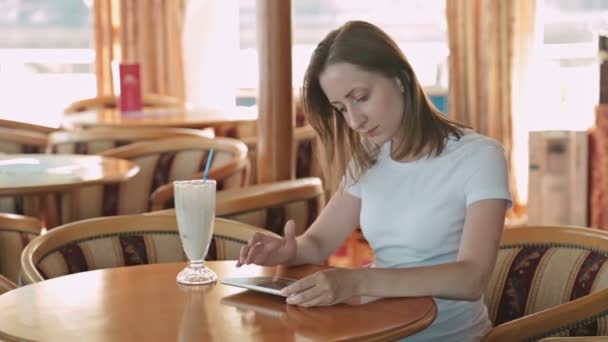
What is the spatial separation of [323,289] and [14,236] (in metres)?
1.62

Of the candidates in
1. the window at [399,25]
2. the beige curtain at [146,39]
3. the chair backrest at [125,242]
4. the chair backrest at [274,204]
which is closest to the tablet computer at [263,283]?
the chair backrest at [125,242]

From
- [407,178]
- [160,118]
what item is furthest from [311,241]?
[160,118]

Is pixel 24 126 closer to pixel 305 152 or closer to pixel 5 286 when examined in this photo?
pixel 305 152

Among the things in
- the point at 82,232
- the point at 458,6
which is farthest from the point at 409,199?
the point at 458,6

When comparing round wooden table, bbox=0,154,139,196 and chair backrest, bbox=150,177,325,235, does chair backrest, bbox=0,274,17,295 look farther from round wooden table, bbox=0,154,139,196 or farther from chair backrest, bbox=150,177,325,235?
round wooden table, bbox=0,154,139,196

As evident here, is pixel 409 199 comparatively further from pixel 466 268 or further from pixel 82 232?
pixel 82 232

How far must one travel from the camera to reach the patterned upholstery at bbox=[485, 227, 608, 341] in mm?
2334

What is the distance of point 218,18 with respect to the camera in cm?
726

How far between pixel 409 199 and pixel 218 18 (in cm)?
526

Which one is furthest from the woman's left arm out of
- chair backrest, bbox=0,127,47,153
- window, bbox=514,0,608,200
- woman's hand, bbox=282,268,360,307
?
window, bbox=514,0,608,200

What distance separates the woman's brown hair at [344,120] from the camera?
211 centimetres

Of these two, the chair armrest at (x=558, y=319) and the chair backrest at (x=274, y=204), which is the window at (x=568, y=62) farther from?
the chair armrest at (x=558, y=319)

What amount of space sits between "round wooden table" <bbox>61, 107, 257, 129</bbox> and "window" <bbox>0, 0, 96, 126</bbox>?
1.52 meters

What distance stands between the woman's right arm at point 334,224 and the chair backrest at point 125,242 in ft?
0.78
